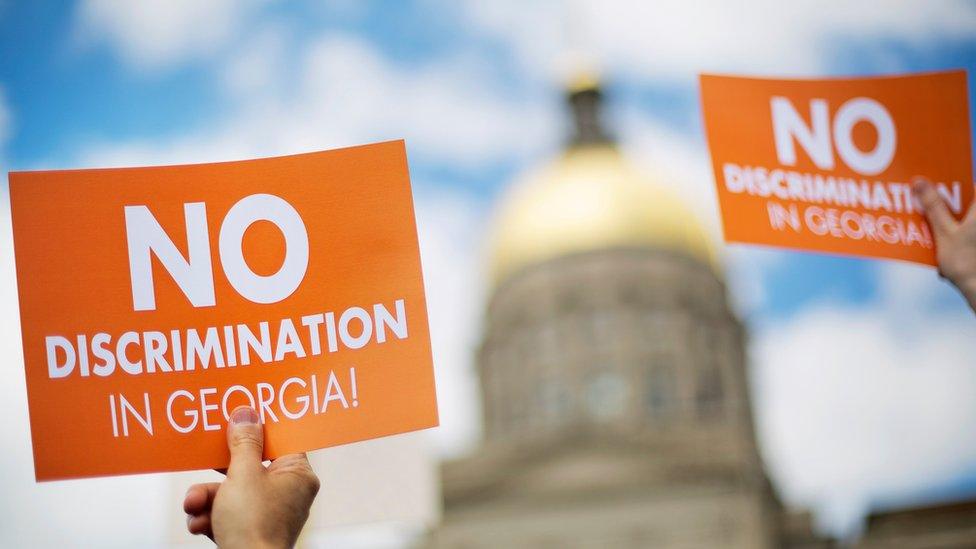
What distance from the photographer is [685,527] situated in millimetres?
34719

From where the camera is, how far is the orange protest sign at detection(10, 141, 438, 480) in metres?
3.12

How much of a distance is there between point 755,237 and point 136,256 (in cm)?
168

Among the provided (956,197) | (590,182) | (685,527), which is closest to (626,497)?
(685,527)

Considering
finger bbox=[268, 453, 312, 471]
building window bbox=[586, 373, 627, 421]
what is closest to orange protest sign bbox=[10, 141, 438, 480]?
finger bbox=[268, 453, 312, 471]

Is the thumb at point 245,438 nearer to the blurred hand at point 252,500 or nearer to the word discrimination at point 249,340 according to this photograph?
the blurred hand at point 252,500

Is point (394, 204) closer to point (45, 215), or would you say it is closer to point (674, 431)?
point (45, 215)

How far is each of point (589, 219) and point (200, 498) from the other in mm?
46456

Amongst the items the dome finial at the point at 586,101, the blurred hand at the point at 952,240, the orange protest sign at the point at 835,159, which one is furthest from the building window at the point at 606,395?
the blurred hand at the point at 952,240

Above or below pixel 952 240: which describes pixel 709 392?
below

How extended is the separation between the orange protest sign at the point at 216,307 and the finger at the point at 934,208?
154 cm

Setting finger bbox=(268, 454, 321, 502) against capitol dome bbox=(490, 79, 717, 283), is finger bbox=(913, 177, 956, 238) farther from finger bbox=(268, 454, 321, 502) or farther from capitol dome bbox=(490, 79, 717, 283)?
capitol dome bbox=(490, 79, 717, 283)

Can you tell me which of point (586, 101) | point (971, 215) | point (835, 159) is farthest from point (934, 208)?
point (586, 101)

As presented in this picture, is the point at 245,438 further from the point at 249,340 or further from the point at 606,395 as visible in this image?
the point at 606,395

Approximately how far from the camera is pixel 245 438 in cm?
297
